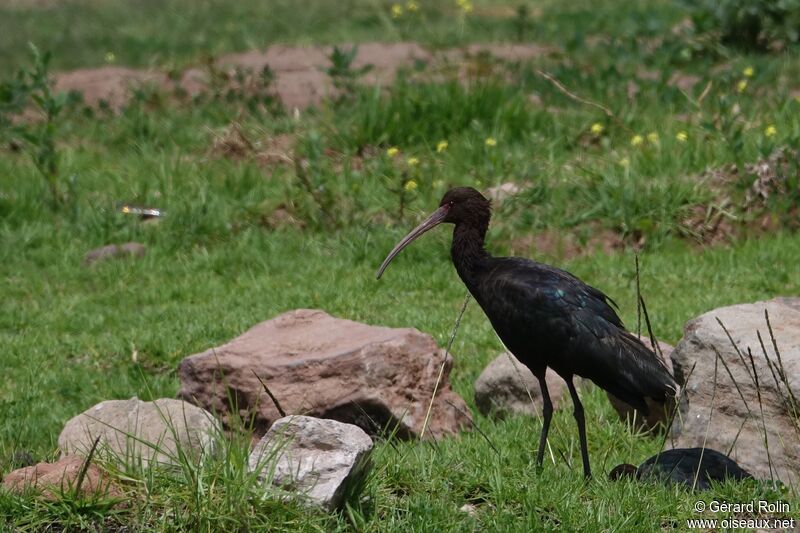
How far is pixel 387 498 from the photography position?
4613 millimetres

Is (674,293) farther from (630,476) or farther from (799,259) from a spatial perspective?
(630,476)

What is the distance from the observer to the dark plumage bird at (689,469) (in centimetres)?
482

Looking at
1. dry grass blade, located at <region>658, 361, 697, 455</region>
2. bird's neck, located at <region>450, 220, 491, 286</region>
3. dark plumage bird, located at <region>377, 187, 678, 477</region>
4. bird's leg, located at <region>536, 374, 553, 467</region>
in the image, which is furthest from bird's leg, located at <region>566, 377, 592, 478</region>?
bird's neck, located at <region>450, 220, 491, 286</region>

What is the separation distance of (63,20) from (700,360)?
13.1 metres

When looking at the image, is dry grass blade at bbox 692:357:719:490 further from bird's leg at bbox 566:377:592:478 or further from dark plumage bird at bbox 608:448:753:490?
Answer: bird's leg at bbox 566:377:592:478

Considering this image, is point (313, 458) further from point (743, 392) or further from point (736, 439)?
point (743, 392)

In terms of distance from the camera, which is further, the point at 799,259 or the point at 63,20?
the point at 63,20

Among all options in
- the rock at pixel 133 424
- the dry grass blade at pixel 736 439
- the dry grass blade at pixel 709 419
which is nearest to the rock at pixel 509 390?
the dry grass blade at pixel 709 419

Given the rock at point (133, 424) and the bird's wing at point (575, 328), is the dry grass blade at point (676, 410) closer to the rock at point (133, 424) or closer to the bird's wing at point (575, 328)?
the bird's wing at point (575, 328)

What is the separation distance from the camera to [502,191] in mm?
8945

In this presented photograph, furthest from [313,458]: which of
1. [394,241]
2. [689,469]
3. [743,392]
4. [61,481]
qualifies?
[394,241]

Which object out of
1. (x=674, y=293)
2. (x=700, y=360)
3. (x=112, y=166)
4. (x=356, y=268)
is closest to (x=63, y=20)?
(x=112, y=166)

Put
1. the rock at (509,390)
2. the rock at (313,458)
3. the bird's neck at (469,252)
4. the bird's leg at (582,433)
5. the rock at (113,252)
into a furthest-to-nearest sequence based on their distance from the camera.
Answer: the rock at (113,252)
the rock at (509,390)
the bird's neck at (469,252)
the bird's leg at (582,433)
the rock at (313,458)

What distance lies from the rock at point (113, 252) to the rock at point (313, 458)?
443 centimetres
